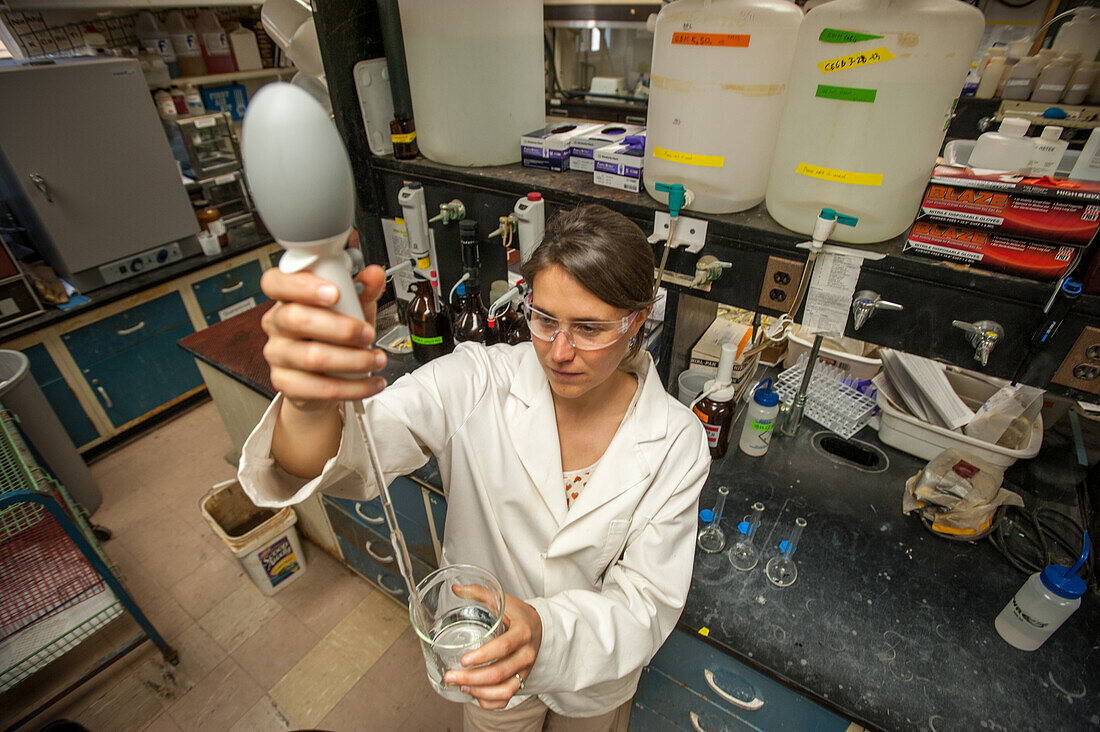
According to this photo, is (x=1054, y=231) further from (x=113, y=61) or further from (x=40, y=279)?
(x=40, y=279)

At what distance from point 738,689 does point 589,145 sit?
1402 mm

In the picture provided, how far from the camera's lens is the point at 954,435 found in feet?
4.48

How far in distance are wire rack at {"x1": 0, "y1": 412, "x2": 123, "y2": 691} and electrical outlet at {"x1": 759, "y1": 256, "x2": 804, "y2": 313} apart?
7.05 feet

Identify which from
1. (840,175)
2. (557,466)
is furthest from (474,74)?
(557,466)

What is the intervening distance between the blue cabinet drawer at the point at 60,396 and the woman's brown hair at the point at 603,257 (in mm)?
2734

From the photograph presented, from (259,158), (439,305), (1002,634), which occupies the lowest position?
(1002,634)

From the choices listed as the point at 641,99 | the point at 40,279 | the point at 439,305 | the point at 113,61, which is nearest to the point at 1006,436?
the point at 439,305

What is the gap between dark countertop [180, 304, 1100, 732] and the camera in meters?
0.97

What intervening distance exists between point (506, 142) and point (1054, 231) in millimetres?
1289

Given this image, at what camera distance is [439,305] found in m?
1.83

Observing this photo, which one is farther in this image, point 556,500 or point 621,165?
point 621,165

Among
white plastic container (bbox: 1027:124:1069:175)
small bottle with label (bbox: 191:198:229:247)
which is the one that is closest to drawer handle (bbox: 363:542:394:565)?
white plastic container (bbox: 1027:124:1069:175)

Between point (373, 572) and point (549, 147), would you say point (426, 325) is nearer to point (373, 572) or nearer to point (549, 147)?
point (549, 147)

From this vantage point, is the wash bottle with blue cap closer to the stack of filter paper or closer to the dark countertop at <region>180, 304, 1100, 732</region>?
the dark countertop at <region>180, 304, 1100, 732</region>
